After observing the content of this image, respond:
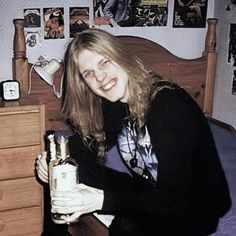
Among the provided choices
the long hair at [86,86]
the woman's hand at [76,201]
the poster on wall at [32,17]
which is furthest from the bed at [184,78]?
the woman's hand at [76,201]

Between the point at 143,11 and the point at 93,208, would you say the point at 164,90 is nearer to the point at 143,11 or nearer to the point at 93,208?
the point at 93,208

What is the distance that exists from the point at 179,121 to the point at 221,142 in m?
1.06

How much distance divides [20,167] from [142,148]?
748mm

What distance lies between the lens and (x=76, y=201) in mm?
1287

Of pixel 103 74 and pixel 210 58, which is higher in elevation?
pixel 103 74

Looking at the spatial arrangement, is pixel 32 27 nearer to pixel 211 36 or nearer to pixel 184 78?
pixel 184 78

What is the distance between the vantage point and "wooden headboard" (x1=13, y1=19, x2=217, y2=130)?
2.65 metres

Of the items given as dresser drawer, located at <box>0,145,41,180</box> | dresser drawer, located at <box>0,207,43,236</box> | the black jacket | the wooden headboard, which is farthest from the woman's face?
the wooden headboard

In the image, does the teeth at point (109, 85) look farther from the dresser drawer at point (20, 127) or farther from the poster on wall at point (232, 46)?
the poster on wall at point (232, 46)

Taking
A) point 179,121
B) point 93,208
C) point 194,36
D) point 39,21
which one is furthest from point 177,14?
point 93,208

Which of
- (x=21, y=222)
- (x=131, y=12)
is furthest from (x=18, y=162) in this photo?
(x=131, y=12)

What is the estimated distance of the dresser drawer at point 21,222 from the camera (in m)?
2.08

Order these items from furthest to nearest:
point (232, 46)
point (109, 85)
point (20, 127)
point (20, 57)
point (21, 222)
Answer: point (232, 46) < point (20, 57) < point (21, 222) < point (20, 127) < point (109, 85)

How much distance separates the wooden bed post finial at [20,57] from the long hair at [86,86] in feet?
2.58
